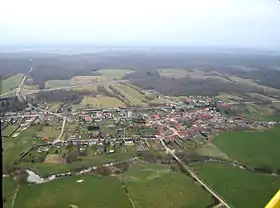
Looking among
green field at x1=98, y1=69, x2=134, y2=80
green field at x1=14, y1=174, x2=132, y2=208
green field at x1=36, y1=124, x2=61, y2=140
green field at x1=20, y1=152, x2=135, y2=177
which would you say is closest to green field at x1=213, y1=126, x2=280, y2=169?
green field at x1=20, y1=152, x2=135, y2=177


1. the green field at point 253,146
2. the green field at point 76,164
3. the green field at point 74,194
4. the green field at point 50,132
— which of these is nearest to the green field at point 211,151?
the green field at point 253,146

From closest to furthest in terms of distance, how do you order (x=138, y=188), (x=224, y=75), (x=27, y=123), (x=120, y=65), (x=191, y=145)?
(x=138, y=188)
(x=191, y=145)
(x=27, y=123)
(x=224, y=75)
(x=120, y=65)

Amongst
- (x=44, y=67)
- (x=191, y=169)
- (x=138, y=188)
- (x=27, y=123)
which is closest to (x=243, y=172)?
(x=191, y=169)

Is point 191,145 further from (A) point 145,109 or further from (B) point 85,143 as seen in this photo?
(A) point 145,109

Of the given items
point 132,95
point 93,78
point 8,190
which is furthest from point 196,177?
point 93,78

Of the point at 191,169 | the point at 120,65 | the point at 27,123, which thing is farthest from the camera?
the point at 120,65

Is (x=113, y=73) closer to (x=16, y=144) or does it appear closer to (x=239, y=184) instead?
(x=16, y=144)
